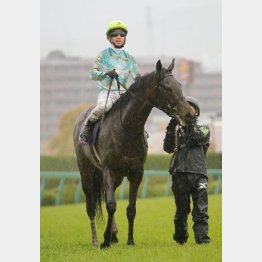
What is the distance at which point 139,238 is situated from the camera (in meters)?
9.02

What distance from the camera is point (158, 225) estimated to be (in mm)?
9484

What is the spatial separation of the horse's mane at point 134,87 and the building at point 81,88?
1550 millimetres

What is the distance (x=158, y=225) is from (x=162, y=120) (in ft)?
23.7

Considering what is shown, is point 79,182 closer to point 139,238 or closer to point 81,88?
point 139,238

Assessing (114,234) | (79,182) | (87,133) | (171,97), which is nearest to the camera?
(171,97)

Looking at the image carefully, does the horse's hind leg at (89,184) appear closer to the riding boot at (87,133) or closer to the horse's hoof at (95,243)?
the horse's hoof at (95,243)

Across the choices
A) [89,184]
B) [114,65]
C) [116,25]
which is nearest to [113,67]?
[114,65]

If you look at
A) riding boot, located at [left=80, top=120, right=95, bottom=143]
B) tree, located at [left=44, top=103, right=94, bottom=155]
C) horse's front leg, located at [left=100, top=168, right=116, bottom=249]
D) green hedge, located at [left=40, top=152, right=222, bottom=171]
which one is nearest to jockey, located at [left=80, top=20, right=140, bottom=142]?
riding boot, located at [left=80, top=120, right=95, bottom=143]

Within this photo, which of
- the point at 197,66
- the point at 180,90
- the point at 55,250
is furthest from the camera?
the point at 197,66

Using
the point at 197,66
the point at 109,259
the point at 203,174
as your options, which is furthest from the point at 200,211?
the point at 197,66

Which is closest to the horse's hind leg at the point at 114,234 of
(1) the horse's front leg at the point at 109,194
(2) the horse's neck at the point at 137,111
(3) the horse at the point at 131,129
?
(3) the horse at the point at 131,129

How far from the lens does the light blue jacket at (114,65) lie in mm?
8383

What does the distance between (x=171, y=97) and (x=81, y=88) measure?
32.2 feet
